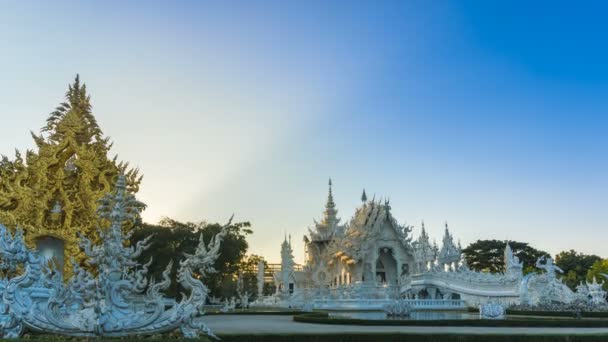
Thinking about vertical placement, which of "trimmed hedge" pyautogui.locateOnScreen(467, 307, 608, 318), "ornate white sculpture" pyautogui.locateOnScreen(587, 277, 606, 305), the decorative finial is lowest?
"trimmed hedge" pyautogui.locateOnScreen(467, 307, 608, 318)

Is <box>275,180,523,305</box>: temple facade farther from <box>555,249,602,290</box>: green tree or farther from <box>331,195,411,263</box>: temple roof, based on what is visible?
<box>555,249,602,290</box>: green tree

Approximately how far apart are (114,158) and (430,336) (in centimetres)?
1471

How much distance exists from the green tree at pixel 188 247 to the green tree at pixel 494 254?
32.8m

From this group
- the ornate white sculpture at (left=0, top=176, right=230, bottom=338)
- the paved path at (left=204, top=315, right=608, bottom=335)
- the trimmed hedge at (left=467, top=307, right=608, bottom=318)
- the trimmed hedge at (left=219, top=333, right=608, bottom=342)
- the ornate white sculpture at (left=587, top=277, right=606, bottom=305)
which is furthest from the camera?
the ornate white sculpture at (left=587, top=277, right=606, bottom=305)

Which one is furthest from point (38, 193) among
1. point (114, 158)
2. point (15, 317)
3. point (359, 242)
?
point (359, 242)

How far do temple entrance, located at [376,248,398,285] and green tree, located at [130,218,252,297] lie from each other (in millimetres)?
11139

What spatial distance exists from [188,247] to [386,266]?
16029 mm

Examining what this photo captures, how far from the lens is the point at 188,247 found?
37.9m

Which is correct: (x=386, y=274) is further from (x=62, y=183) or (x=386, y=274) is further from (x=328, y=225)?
(x=62, y=183)

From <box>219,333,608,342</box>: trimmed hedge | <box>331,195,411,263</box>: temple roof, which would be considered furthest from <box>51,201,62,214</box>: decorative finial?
<box>331,195,411,263</box>: temple roof

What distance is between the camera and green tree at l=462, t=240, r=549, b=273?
208 feet

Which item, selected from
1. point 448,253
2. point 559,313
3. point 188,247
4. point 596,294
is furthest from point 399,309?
point 188,247

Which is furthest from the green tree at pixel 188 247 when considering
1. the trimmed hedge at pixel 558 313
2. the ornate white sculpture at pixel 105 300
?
the ornate white sculpture at pixel 105 300

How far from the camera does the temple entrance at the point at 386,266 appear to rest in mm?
42250
